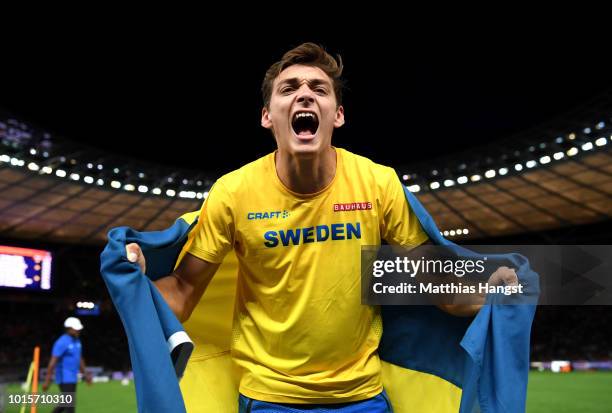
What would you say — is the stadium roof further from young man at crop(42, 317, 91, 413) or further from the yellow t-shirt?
the yellow t-shirt

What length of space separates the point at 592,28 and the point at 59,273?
27.5 meters

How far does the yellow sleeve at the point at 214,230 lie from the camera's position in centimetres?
282

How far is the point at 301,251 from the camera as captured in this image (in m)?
2.77

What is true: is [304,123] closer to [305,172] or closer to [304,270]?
[305,172]

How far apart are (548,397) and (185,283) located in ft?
42.7

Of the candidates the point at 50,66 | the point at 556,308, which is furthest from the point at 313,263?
the point at 556,308

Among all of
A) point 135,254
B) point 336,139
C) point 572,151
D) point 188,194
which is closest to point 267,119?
point 135,254

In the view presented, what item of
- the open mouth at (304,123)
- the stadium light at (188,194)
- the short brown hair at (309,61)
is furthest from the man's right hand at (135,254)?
the stadium light at (188,194)

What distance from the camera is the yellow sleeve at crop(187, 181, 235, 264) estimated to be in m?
2.82

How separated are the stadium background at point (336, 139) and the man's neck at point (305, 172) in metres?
10.3

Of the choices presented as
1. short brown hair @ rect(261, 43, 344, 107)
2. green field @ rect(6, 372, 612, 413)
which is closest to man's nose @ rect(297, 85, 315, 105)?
short brown hair @ rect(261, 43, 344, 107)

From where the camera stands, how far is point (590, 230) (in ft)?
91.7

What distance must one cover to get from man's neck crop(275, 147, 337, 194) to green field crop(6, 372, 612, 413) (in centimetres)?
1016

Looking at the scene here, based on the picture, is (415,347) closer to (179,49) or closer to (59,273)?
(179,49)
